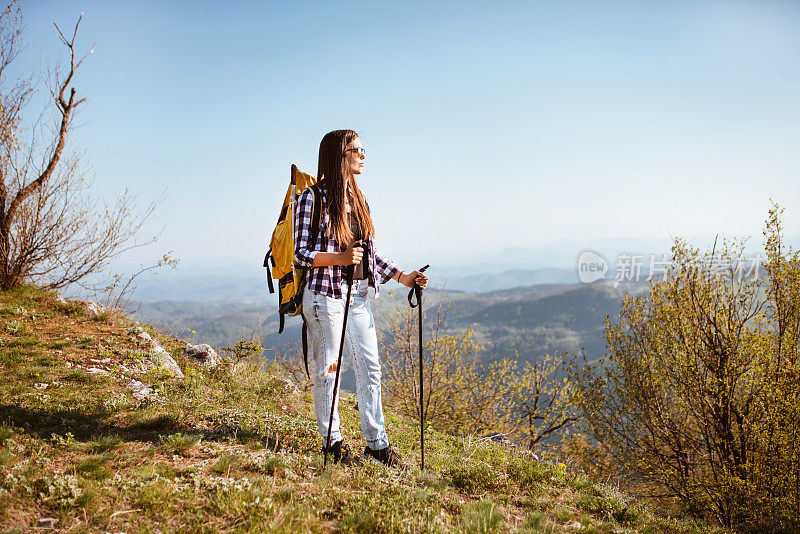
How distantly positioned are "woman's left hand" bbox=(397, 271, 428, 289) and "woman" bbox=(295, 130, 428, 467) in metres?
0.30

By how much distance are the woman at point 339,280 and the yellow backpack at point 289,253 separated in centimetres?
7

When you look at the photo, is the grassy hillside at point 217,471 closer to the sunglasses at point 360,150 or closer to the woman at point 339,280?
the woman at point 339,280

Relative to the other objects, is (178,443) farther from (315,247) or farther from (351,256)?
(351,256)

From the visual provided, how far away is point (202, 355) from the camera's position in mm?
8656

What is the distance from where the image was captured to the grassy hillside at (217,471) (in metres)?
3.21

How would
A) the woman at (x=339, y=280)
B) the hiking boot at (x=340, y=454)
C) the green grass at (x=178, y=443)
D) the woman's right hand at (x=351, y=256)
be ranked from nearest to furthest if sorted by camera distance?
the woman's right hand at (x=351, y=256), the woman at (x=339, y=280), the hiking boot at (x=340, y=454), the green grass at (x=178, y=443)

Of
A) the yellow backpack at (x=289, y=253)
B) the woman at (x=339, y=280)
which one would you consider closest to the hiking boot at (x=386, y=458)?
the woman at (x=339, y=280)

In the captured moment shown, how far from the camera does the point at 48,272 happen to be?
34.8 ft

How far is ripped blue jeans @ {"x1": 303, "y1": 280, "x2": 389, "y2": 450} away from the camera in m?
3.97

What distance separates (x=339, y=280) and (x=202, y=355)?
5869mm

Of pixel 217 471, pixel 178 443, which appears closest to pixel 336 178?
pixel 217 471

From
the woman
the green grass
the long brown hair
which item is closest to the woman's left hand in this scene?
the woman

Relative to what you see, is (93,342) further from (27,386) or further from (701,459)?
(701,459)

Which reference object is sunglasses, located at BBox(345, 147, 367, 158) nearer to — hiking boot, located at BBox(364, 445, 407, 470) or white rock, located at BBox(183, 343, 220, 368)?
hiking boot, located at BBox(364, 445, 407, 470)
